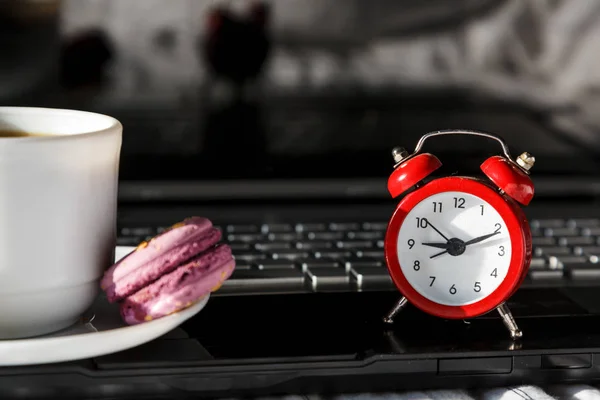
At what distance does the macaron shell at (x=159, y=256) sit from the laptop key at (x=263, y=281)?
108mm

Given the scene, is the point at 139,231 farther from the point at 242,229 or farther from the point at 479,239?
the point at 479,239

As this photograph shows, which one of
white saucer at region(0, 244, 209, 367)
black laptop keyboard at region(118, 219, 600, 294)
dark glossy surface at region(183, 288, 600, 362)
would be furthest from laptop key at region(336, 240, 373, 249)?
white saucer at region(0, 244, 209, 367)

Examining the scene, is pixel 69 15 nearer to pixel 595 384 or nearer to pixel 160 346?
pixel 160 346

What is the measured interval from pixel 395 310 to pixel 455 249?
0.17 feet

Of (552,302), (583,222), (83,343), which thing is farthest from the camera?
(583,222)

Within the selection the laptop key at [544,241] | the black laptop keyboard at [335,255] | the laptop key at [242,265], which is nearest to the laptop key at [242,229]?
the black laptop keyboard at [335,255]

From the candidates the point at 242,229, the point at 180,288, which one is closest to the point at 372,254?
the point at 242,229

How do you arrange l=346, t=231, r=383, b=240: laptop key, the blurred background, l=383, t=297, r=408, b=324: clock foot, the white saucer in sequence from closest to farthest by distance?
the white saucer
l=383, t=297, r=408, b=324: clock foot
l=346, t=231, r=383, b=240: laptop key
the blurred background

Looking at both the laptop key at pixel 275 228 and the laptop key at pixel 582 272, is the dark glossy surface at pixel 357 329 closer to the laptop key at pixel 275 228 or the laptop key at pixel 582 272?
the laptop key at pixel 582 272

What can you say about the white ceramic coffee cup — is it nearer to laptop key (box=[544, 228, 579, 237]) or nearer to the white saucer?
the white saucer

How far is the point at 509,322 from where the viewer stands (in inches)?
19.1

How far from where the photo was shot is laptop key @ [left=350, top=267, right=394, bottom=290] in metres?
0.58

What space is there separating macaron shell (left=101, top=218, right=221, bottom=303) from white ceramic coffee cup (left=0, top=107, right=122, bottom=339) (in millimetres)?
22

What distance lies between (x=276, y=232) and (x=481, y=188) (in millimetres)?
260
